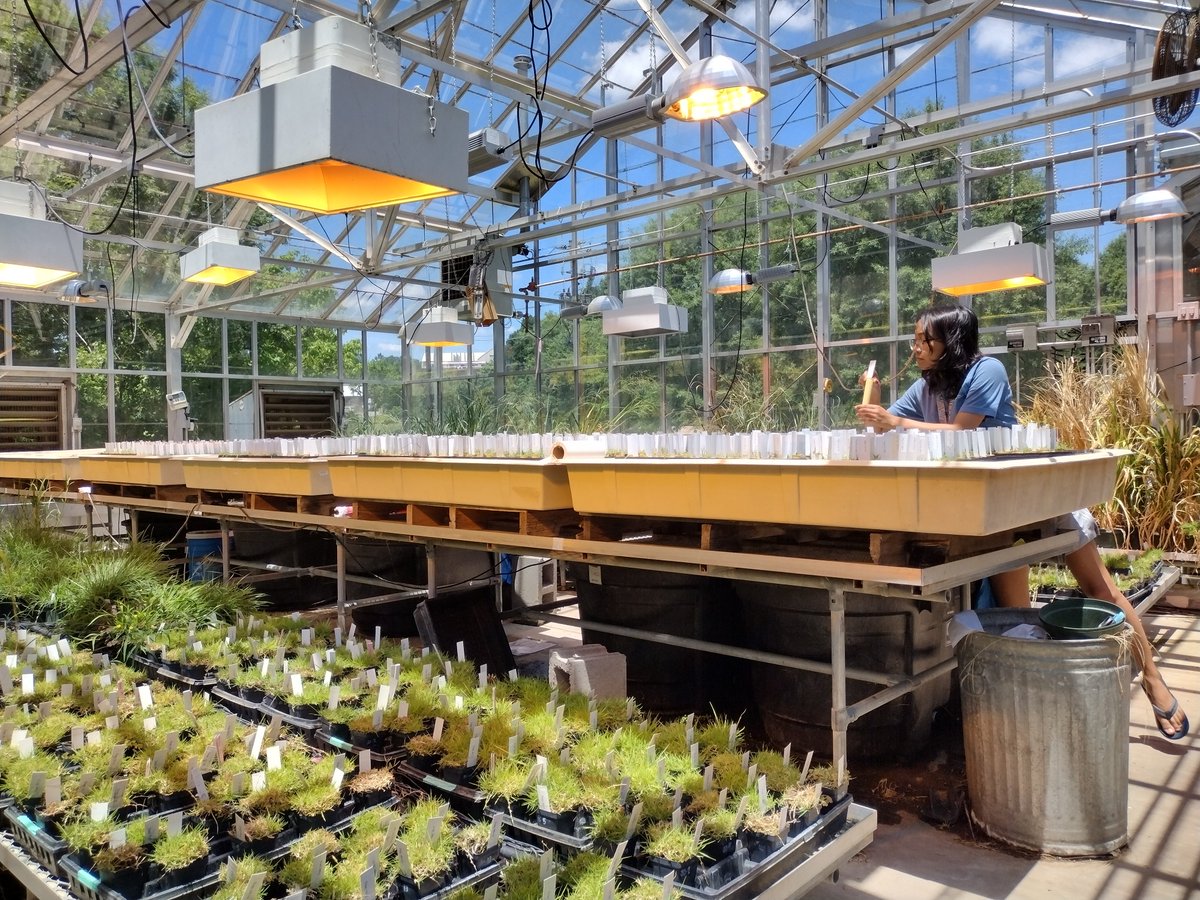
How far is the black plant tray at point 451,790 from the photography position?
1.83 metres

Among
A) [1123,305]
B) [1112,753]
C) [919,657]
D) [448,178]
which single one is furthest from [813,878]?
[1123,305]

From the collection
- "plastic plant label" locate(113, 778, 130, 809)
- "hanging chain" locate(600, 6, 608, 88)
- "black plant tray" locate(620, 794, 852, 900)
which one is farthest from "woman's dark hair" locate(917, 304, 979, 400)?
"hanging chain" locate(600, 6, 608, 88)

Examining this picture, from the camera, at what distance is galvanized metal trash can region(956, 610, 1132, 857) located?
214 centimetres

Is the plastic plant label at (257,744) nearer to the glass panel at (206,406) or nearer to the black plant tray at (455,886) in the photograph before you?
the black plant tray at (455,886)

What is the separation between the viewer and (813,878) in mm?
1670

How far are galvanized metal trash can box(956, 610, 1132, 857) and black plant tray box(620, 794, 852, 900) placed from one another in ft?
2.54

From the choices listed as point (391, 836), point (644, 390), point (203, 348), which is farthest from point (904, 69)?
point (203, 348)

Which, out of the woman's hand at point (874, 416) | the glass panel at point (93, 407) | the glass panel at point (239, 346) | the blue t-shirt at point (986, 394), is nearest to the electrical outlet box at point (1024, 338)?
the blue t-shirt at point (986, 394)

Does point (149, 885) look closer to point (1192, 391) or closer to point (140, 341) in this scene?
point (1192, 391)

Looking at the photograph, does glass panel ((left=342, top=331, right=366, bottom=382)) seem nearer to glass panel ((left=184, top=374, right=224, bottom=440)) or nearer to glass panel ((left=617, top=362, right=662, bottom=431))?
glass panel ((left=184, top=374, right=224, bottom=440))

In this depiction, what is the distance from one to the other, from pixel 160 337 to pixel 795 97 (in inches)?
369

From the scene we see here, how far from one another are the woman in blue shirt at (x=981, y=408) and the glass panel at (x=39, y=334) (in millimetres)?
11617

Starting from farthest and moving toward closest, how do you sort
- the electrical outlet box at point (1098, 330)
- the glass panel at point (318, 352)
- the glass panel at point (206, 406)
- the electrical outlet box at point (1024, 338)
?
the glass panel at point (318, 352) < the glass panel at point (206, 406) < the electrical outlet box at point (1024, 338) < the electrical outlet box at point (1098, 330)

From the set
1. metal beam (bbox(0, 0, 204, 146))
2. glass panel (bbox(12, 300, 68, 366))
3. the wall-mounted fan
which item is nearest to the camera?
the wall-mounted fan
